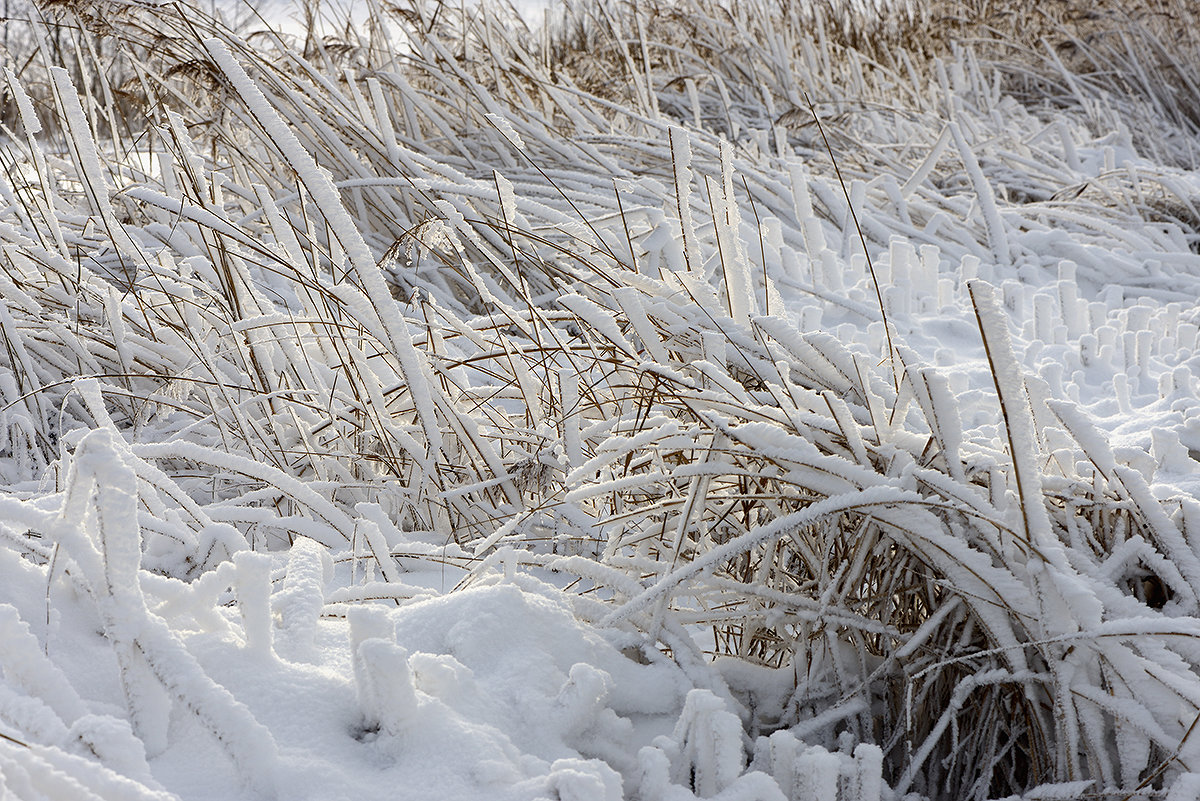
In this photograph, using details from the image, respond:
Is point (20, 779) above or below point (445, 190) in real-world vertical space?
below

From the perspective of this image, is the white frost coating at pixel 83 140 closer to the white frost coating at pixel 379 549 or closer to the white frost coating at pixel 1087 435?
the white frost coating at pixel 379 549

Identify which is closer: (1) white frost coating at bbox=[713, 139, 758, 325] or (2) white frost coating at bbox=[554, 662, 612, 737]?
(2) white frost coating at bbox=[554, 662, 612, 737]

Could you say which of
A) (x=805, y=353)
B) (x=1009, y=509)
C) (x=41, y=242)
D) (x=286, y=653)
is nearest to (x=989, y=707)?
(x=1009, y=509)

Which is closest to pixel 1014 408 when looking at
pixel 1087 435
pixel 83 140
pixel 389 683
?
pixel 1087 435

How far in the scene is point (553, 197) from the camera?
253 cm

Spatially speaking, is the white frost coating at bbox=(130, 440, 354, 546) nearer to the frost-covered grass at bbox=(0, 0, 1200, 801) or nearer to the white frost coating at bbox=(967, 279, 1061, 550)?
the frost-covered grass at bbox=(0, 0, 1200, 801)

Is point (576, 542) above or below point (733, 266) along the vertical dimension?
below

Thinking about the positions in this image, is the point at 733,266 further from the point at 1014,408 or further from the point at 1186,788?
the point at 1186,788

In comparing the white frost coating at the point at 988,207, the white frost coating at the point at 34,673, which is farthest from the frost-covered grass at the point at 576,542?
the white frost coating at the point at 988,207

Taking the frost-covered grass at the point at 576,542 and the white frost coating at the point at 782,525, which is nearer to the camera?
the frost-covered grass at the point at 576,542

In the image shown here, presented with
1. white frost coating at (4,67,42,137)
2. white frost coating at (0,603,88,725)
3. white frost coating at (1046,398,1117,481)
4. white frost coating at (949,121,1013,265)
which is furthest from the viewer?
white frost coating at (949,121,1013,265)

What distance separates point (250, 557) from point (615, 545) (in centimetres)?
45

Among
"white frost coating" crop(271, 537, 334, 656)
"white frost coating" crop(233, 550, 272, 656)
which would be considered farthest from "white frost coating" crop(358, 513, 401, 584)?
"white frost coating" crop(233, 550, 272, 656)

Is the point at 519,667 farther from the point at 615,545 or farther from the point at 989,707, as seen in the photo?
the point at 989,707
